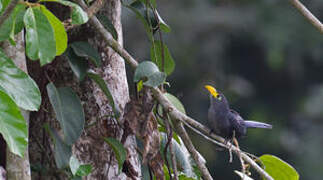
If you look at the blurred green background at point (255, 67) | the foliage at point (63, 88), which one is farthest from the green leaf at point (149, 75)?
the blurred green background at point (255, 67)

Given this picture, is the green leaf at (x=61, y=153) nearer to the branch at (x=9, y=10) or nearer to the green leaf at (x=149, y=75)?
the green leaf at (x=149, y=75)

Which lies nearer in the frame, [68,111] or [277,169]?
[68,111]

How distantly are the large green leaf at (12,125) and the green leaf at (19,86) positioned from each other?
10cm

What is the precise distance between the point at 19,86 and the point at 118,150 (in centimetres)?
48

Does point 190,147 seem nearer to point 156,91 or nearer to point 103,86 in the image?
point 156,91

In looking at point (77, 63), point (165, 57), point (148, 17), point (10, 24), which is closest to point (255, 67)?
point (165, 57)

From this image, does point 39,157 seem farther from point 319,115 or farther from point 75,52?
point 319,115

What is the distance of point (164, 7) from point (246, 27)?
1.88 metres

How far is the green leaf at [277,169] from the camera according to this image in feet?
8.32

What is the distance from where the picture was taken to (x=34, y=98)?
1868mm

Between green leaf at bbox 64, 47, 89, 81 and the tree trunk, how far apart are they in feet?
0.25

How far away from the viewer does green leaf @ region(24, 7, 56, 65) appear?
1752 mm

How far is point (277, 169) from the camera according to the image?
8.41 ft

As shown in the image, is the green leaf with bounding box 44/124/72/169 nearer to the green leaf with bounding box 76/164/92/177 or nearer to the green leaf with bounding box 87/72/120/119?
the green leaf with bounding box 76/164/92/177
